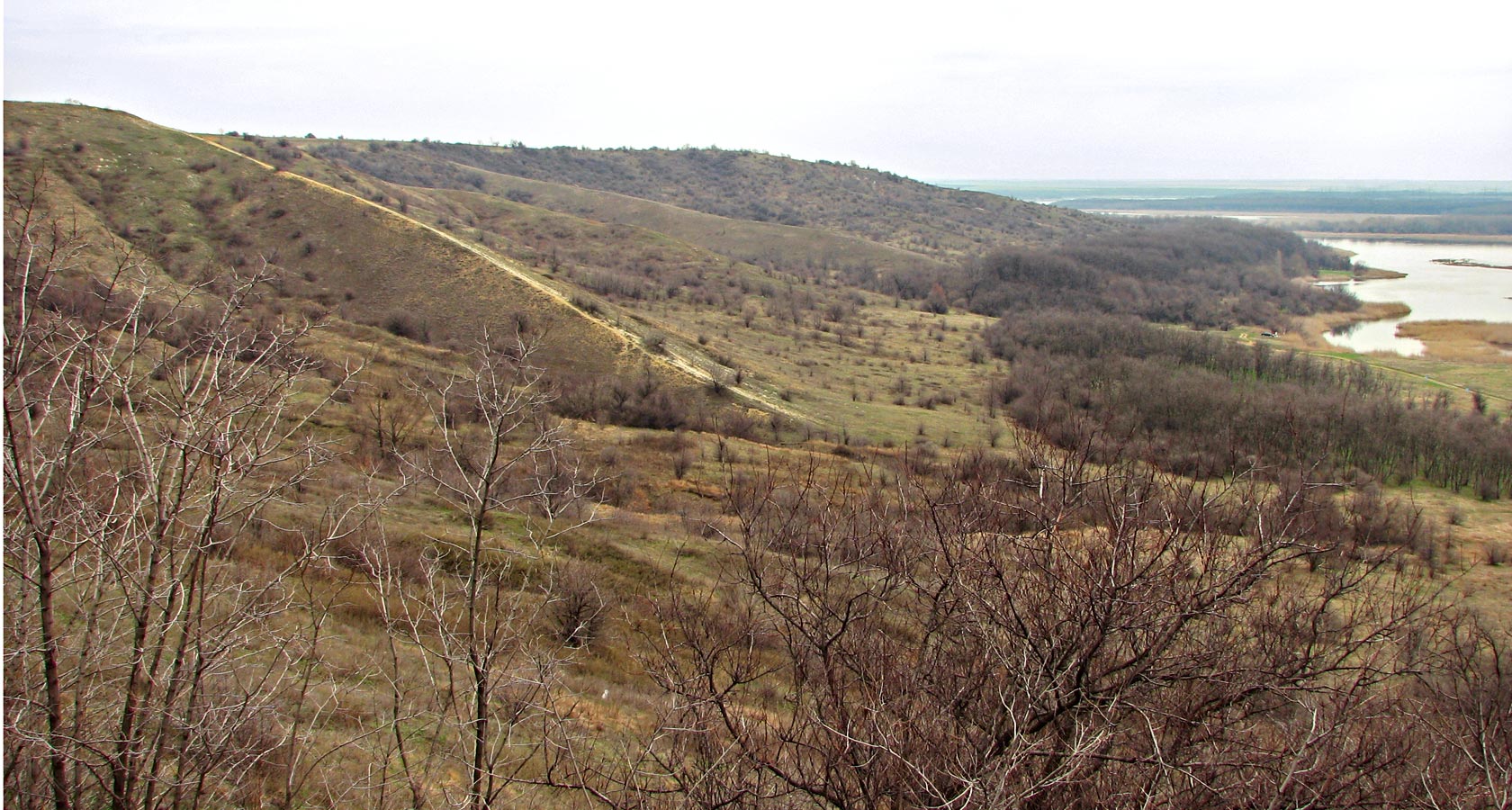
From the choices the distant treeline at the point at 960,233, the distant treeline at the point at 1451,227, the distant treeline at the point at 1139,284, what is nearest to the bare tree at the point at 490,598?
the distant treeline at the point at 960,233

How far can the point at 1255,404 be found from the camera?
Answer: 134ft

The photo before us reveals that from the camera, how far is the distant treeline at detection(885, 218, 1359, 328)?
81.5m

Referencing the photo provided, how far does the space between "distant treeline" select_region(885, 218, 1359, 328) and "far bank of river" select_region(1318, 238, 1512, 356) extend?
7450 millimetres

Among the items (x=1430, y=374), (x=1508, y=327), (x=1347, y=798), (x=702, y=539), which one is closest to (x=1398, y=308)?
(x=1508, y=327)

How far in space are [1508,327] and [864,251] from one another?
61290 millimetres

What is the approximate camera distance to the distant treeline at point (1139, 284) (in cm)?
8150

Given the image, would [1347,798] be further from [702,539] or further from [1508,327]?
[1508,327]

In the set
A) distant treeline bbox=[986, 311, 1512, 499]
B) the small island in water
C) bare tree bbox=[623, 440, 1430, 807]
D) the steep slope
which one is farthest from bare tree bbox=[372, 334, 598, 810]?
the small island in water

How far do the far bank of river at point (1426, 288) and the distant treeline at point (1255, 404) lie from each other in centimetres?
2231

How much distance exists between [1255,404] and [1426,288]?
91965mm

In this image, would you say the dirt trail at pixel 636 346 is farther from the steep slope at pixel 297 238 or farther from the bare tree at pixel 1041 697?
the bare tree at pixel 1041 697

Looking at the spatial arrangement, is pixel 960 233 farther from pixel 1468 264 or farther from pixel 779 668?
pixel 779 668

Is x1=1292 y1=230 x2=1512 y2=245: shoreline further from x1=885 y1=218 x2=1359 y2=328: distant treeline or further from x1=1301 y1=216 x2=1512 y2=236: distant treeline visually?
x1=885 y1=218 x2=1359 y2=328: distant treeline

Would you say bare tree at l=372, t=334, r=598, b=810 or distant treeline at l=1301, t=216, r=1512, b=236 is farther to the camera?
distant treeline at l=1301, t=216, r=1512, b=236
